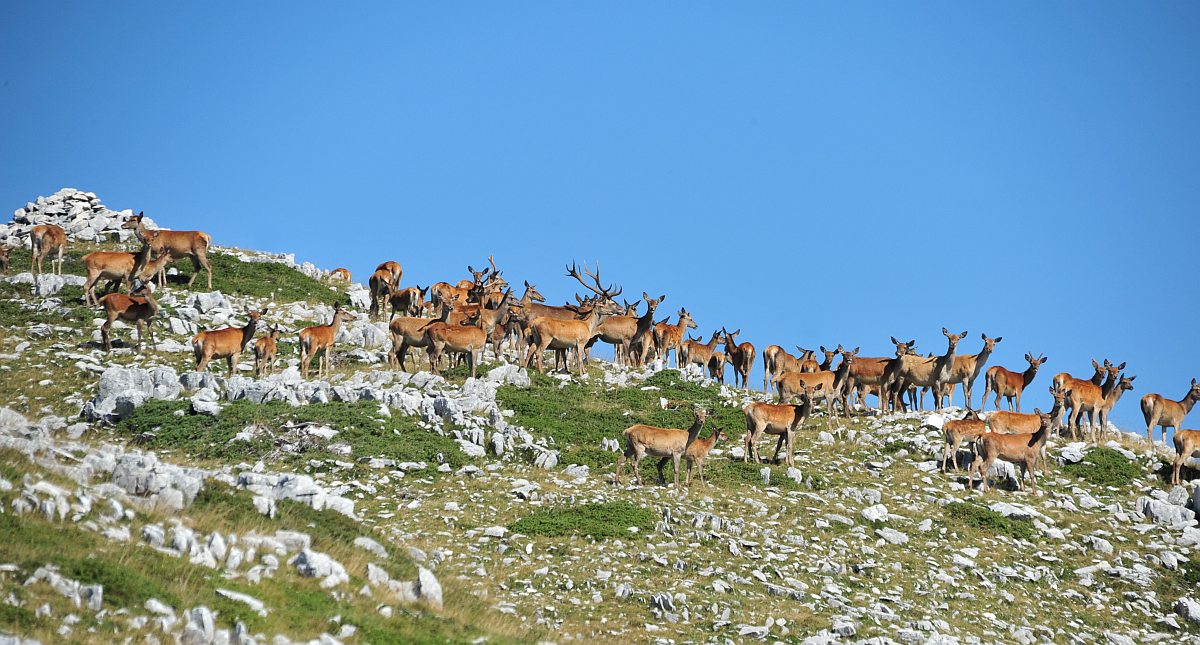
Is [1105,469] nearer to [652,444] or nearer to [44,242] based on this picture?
[652,444]

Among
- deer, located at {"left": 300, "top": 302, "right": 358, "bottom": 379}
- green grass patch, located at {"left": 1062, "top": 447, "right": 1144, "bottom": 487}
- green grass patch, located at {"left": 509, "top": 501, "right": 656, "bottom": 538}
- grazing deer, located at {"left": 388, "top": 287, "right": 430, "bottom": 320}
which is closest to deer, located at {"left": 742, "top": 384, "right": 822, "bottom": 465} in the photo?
green grass patch, located at {"left": 509, "top": 501, "right": 656, "bottom": 538}

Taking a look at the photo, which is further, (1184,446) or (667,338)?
(667,338)

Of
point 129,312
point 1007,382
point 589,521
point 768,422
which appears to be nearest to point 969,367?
point 1007,382

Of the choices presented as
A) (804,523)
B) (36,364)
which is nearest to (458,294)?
(36,364)

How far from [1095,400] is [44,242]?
28600mm

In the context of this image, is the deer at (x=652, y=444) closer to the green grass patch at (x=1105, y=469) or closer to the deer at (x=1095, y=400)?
the green grass patch at (x=1105, y=469)

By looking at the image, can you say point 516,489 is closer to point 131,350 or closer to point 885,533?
point 885,533

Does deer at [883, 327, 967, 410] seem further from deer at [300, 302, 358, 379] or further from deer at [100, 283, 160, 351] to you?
deer at [100, 283, 160, 351]

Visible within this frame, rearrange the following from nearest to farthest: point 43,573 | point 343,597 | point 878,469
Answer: point 43,573, point 343,597, point 878,469

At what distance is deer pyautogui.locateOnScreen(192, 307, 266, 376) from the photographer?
23.7 meters

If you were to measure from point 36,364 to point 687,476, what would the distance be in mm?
14342

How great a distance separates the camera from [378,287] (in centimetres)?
3269

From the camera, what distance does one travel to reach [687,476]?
19562mm

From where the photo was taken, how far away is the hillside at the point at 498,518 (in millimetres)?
10742
